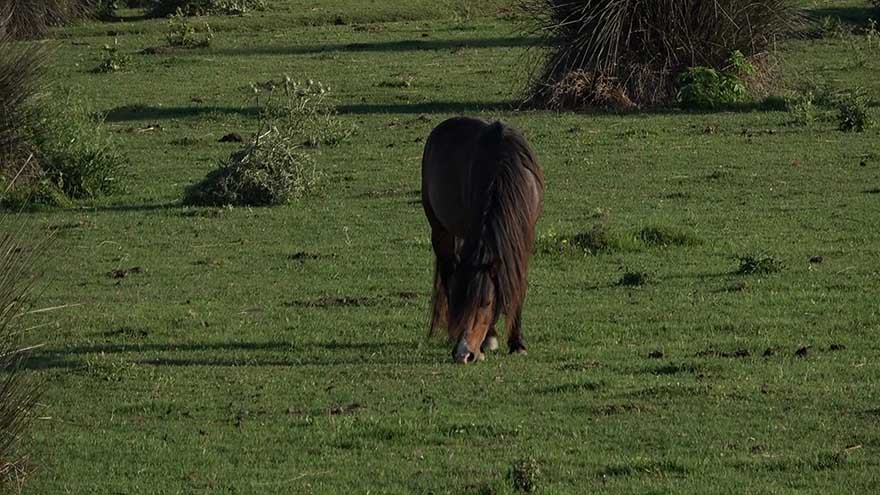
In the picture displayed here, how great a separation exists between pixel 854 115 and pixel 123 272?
10.8 metres

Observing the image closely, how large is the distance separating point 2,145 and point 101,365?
6.18m

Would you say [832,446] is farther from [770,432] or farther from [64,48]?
[64,48]

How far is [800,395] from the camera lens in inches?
362

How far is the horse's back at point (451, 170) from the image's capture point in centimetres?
1098

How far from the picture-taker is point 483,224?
32.6 feet

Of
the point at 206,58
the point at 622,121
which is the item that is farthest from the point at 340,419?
the point at 206,58

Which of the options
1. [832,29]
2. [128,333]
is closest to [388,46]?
[832,29]

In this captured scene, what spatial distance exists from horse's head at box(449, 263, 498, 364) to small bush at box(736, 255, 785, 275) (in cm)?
400

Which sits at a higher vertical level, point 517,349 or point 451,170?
point 451,170

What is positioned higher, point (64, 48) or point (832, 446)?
point (832, 446)

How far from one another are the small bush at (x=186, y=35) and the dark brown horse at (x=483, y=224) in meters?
22.4

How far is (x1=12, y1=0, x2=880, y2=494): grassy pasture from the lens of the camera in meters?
8.20

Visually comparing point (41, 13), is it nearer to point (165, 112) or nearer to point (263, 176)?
point (165, 112)

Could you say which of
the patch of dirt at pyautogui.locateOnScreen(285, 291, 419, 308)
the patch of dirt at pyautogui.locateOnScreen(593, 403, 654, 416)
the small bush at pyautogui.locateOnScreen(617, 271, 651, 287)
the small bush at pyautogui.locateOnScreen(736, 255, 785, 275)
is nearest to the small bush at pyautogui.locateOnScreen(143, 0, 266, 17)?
the patch of dirt at pyautogui.locateOnScreen(285, 291, 419, 308)
